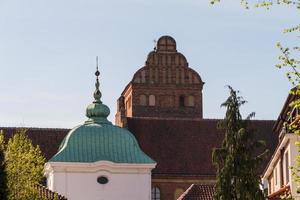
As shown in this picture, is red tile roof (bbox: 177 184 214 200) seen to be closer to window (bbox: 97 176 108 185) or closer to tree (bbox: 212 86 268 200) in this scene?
window (bbox: 97 176 108 185)

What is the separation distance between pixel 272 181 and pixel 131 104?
3229 cm

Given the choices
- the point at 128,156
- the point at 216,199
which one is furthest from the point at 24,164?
the point at 128,156

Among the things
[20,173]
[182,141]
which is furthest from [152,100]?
[20,173]

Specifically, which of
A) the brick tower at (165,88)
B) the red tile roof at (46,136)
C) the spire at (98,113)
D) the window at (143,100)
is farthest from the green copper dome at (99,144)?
the window at (143,100)

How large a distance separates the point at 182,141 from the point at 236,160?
3821 cm

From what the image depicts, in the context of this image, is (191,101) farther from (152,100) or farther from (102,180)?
(102,180)

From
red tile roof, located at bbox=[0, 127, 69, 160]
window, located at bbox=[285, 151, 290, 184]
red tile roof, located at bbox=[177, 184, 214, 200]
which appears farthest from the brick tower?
window, located at bbox=[285, 151, 290, 184]

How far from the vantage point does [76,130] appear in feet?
237

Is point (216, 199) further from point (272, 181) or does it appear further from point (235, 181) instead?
point (272, 181)

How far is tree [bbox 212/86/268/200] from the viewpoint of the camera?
4350 cm

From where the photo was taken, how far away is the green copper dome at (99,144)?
70.7 m

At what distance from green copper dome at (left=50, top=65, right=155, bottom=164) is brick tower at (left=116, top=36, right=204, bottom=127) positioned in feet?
58.2

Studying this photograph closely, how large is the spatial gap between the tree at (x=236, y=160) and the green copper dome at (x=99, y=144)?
87.8 feet

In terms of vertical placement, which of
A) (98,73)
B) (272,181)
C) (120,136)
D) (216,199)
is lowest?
(216,199)
